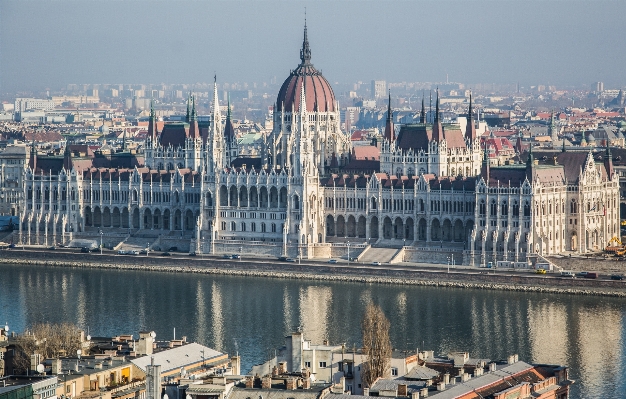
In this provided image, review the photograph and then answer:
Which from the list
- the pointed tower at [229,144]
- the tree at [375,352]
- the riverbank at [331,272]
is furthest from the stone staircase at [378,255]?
the tree at [375,352]

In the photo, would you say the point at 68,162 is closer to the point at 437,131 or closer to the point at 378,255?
the point at 437,131

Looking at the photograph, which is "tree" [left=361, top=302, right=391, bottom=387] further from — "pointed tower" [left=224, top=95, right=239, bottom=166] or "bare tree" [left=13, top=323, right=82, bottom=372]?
"pointed tower" [left=224, top=95, right=239, bottom=166]

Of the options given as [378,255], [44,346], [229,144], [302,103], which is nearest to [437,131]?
[302,103]

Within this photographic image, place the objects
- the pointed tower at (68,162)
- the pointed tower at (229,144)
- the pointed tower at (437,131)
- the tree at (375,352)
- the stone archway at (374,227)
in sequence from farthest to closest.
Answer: the pointed tower at (229,144) < the pointed tower at (68,162) < the pointed tower at (437,131) < the stone archway at (374,227) < the tree at (375,352)

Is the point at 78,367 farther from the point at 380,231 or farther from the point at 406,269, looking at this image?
the point at 380,231

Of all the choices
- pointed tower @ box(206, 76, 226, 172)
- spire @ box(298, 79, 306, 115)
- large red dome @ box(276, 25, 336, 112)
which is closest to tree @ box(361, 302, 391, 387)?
spire @ box(298, 79, 306, 115)

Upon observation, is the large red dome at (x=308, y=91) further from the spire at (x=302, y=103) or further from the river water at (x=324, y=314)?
the river water at (x=324, y=314)
